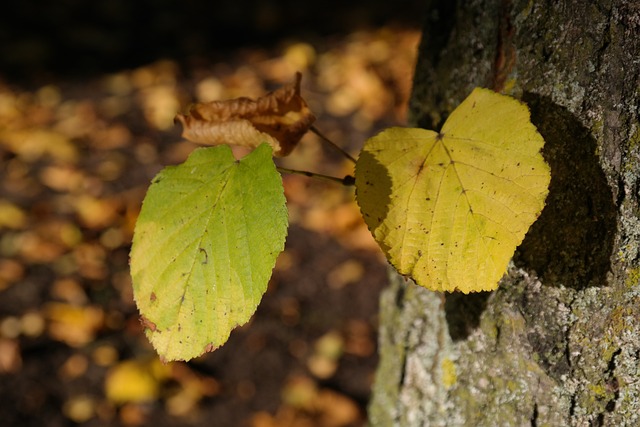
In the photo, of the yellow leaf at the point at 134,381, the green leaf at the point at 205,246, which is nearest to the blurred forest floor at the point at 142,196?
the yellow leaf at the point at 134,381

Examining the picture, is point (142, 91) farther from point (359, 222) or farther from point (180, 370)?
point (180, 370)

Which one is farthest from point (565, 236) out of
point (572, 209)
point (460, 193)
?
point (460, 193)

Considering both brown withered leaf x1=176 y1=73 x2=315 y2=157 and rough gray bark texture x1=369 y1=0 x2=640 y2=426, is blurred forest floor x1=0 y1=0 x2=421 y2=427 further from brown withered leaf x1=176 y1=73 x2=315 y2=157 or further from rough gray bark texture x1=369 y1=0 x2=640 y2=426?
brown withered leaf x1=176 y1=73 x2=315 y2=157

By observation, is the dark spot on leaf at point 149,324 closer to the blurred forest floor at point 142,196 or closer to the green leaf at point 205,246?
the green leaf at point 205,246

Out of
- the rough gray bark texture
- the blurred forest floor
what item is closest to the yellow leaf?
the blurred forest floor

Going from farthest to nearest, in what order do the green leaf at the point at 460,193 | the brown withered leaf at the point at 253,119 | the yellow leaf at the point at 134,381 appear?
the yellow leaf at the point at 134,381, the brown withered leaf at the point at 253,119, the green leaf at the point at 460,193

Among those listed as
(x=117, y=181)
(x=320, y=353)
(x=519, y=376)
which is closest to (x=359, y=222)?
(x=320, y=353)
